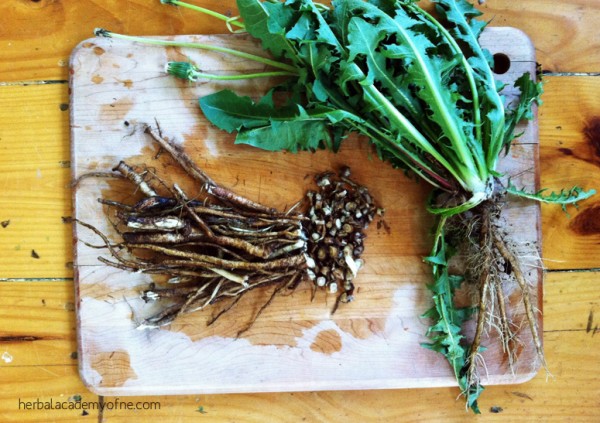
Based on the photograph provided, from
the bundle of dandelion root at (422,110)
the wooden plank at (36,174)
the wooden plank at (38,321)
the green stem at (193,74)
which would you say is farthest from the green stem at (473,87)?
the wooden plank at (38,321)

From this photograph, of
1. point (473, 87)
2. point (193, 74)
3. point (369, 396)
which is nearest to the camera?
point (473, 87)

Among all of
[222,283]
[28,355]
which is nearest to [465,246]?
[222,283]

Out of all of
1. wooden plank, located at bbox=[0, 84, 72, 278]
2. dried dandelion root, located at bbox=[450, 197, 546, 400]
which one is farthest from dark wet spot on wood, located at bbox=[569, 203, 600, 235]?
wooden plank, located at bbox=[0, 84, 72, 278]

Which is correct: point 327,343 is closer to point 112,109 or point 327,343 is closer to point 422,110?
point 422,110

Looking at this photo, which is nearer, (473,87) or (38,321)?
(473,87)

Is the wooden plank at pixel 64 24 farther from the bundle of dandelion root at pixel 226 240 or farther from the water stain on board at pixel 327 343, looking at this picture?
the water stain on board at pixel 327 343

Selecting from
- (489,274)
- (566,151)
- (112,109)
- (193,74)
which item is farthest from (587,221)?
(112,109)
